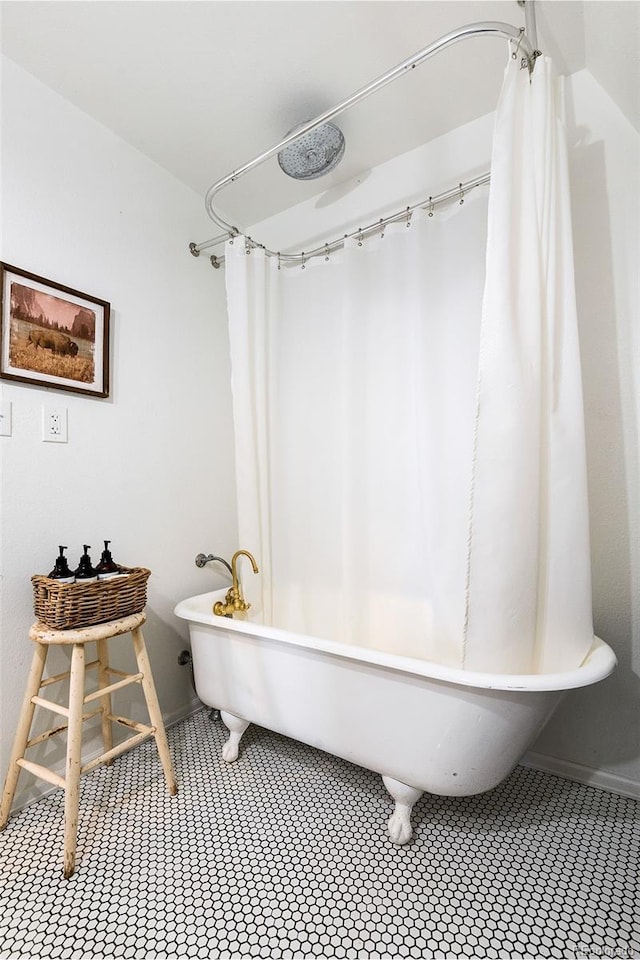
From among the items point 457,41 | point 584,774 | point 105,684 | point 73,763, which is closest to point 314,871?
point 73,763

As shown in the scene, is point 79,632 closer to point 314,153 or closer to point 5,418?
point 5,418

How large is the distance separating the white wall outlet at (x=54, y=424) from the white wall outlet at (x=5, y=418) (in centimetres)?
10

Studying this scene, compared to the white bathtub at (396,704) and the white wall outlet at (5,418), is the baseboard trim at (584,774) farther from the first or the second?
the white wall outlet at (5,418)

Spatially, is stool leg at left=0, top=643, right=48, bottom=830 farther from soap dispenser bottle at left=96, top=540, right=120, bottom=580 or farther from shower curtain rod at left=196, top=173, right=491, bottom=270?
shower curtain rod at left=196, top=173, right=491, bottom=270

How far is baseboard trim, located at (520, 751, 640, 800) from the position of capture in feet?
4.83

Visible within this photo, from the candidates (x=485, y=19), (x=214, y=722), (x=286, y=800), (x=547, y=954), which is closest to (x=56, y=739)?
(x=214, y=722)

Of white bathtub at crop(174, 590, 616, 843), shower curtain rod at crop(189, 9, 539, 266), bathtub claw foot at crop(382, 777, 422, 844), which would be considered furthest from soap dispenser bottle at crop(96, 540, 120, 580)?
shower curtain rod at crop(189, 9, 539, 266)

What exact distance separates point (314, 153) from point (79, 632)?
1.85 meters

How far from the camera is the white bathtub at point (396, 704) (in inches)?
45.3

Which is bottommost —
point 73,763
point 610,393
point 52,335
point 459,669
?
point 73,763

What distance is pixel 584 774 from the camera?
5.08 ft

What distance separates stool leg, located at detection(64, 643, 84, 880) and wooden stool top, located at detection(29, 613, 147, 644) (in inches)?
1.2

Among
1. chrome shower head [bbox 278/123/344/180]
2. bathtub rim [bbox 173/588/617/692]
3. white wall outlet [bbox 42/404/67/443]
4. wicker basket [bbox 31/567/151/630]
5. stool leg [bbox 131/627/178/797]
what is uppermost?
chrome shower head [bbox 278/123/344/180]

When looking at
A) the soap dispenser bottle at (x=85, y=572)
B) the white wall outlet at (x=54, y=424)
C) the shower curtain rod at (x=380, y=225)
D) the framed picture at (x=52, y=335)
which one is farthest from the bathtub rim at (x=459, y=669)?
the shower curtain rod at (x=380, y=225)
